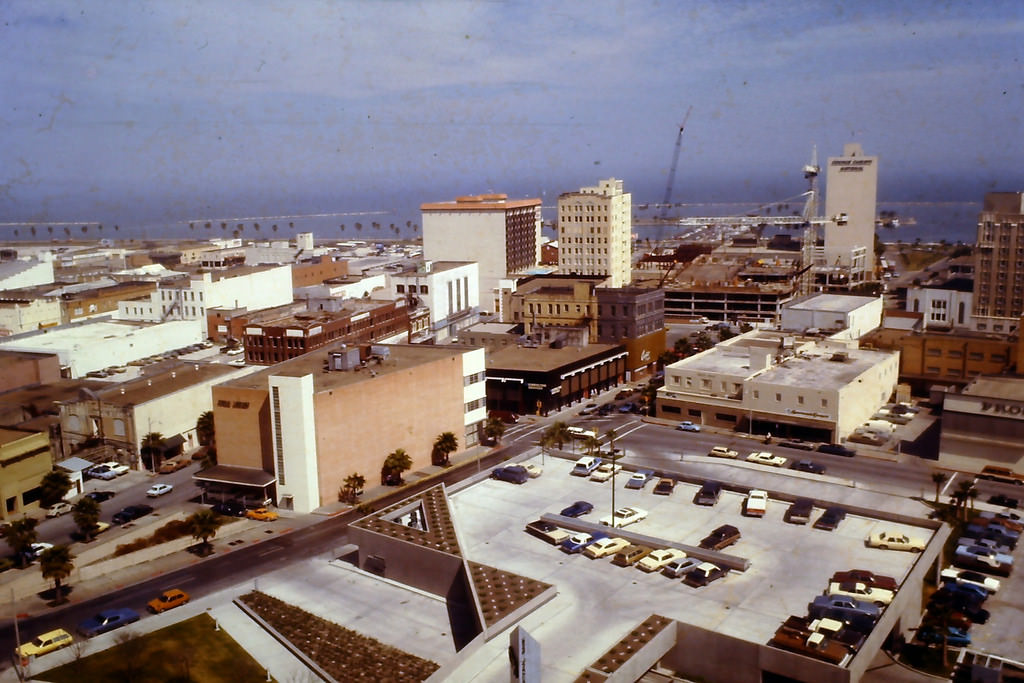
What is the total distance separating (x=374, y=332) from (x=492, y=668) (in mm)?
17318

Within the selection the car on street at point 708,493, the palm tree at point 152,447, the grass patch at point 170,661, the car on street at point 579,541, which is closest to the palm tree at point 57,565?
the grass patch at point 170,661

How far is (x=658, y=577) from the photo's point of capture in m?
9.47

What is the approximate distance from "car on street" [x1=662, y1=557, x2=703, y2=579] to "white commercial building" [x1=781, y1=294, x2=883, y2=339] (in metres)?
14.6

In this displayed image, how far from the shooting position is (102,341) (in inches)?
893

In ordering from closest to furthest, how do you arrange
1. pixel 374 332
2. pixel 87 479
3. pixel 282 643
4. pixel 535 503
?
pixel 282 643 < pixel 535 503 < pixel 87 479 < pixel 374 332

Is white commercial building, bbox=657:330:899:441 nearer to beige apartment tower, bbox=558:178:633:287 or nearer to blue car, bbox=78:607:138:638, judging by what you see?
blue car, bbox=78:607:138:638

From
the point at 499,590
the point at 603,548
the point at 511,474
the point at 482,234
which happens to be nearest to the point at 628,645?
the point at 499,590

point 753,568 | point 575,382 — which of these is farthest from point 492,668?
point 575,382

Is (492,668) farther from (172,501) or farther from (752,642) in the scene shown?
(172,501)

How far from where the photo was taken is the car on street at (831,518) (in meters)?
10.7

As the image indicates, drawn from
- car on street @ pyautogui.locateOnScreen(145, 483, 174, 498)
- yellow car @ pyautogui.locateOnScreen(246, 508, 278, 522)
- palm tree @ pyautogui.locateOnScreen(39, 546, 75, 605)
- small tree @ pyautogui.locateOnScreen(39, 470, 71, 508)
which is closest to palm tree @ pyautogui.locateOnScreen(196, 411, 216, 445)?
car on street @ pyautogui.locateOnScreen(145, 483, 174, 498)

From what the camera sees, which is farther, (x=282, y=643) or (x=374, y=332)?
(x=374, y=332)

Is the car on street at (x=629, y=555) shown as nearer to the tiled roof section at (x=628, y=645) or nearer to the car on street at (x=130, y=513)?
the tiled roof section at (x=628, y=645)

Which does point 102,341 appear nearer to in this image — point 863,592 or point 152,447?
point 152,447
